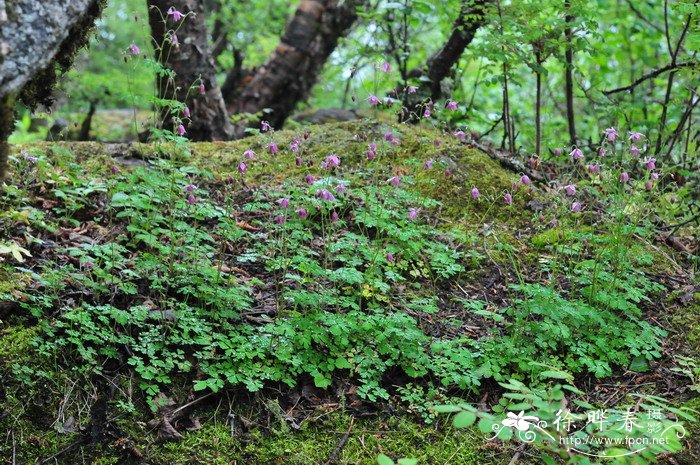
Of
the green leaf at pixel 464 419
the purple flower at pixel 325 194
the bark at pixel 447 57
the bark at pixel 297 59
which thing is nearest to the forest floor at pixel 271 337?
the purple flower at pixel 325 194

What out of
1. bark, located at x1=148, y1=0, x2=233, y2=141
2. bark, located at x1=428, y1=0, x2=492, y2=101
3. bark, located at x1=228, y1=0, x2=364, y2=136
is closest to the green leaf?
bark, located at x1=148, y1=0, x2=233, y2=141

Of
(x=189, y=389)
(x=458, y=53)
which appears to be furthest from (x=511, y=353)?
(x=458, y=53)

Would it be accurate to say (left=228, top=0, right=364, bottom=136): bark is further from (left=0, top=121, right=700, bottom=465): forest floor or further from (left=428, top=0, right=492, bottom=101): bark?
(left=0, top=121, right=700, bottom=465): forest floor

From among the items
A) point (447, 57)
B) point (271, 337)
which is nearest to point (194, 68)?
point (447, 57)

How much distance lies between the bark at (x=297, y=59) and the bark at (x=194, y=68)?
2.80 feet

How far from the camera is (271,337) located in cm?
309

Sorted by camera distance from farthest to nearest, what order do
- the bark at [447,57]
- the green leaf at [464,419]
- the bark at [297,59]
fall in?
1. the bark at [297,59]
2. the bark at [447,57]
3. the green leaf at [464,419]

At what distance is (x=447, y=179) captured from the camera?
15.9ft

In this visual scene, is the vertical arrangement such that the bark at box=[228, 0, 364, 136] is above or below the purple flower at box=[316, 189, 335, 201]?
above

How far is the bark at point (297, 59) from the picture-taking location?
23.5 ft

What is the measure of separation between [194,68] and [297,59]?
160cm

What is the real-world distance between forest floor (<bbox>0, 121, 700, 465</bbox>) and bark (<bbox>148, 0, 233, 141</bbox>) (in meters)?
2.02

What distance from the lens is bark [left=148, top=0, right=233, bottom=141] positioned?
584 centimetres

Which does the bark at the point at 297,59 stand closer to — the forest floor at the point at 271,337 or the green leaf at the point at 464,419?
the forest floor at the point at 271,337
